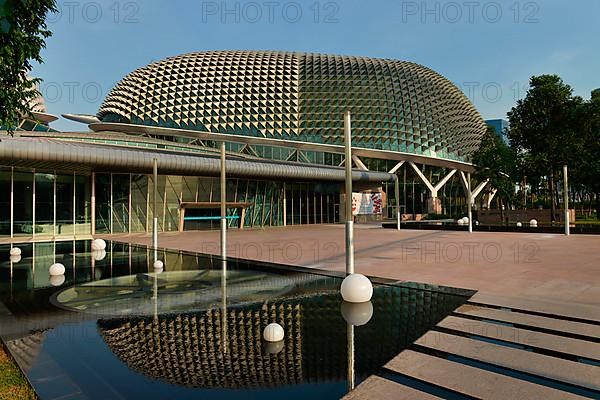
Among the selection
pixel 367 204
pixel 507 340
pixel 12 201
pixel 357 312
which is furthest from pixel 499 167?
pixel 12 201

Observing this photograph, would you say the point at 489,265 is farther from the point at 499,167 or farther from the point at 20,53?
the point at 499,167

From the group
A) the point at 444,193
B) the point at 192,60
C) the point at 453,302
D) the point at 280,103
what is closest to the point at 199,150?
the point at 280,103

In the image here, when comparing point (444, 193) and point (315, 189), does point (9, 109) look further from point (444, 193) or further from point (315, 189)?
point (444, 193)

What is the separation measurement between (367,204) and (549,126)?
20387 millimetres

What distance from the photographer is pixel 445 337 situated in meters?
6.14

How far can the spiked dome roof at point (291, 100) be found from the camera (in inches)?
2158

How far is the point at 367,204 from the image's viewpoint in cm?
4894

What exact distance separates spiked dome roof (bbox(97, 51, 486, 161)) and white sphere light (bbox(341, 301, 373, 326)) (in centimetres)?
4847

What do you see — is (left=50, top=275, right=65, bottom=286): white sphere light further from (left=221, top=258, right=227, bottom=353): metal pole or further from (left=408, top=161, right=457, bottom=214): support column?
(left=408, top=161, right=457, bottom=214): support column

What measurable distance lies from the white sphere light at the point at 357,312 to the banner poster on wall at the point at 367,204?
39087mm

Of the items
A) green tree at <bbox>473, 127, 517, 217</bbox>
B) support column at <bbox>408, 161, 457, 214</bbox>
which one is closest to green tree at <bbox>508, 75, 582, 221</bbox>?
green tree at <bbox>473, 127, 517, 217</bbox>

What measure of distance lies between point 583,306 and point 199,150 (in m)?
35.0

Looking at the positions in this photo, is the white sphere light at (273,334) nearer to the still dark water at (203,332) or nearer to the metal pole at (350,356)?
the still dark water at (203,332)

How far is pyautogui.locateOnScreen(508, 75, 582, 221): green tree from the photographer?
35.0 metres
